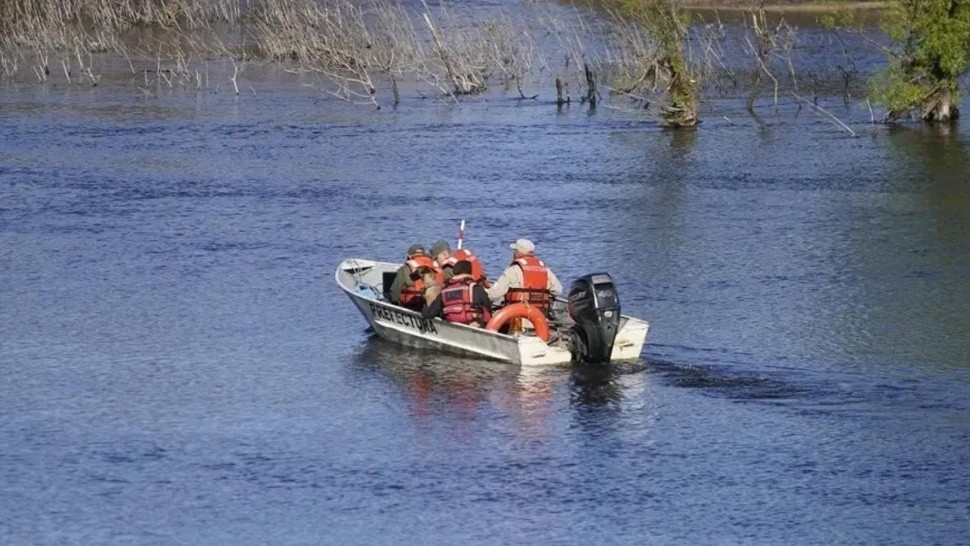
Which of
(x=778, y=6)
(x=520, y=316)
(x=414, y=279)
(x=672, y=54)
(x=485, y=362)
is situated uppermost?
(x=778, y=6)

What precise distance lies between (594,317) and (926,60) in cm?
2361

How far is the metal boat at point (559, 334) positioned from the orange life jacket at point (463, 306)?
0.17m

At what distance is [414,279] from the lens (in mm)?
22078

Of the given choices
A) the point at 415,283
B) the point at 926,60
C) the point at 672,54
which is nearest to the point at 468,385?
the point at 415,283

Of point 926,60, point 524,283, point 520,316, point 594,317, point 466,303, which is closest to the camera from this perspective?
point 594,317

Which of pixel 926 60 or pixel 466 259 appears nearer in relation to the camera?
pixel 466 259

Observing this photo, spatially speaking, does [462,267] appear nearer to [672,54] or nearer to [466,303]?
[466,303]

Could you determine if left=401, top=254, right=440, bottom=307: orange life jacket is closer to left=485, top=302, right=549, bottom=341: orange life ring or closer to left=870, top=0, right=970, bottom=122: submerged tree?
left=485, top=302, right=549, bottom=341: orange life ring

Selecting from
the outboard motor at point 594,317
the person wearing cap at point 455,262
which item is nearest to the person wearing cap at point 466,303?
the person wearing cap at point 455,262

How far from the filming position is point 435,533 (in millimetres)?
15500

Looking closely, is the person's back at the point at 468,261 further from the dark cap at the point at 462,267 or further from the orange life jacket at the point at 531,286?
the orange life jacket at the point at 531,286

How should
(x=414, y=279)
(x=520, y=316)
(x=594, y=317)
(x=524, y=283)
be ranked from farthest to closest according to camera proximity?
(x=414, y=279) < (x=524, y=283) < (x=520, y=316) < (x=594, y=317)

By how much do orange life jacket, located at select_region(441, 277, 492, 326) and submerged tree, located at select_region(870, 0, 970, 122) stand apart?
75.0ft

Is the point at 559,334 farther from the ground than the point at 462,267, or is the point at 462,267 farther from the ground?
→ the point at 462,267
